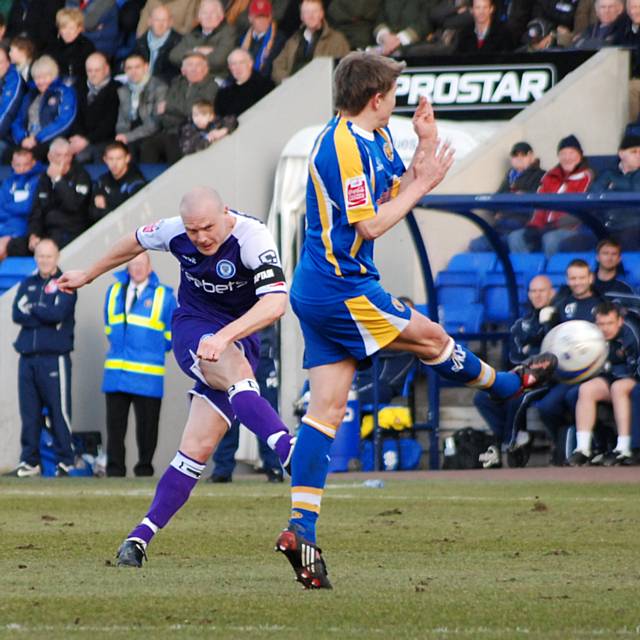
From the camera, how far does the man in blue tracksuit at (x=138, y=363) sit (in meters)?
16.2

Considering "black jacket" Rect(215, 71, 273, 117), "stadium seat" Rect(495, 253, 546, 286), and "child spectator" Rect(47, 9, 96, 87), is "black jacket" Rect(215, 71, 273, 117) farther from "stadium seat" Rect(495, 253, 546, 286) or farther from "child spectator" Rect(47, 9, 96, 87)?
"stadium seat" Rect(495, 253, 546, 286)

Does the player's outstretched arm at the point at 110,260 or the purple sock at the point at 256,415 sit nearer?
the purple sock at the point at 256,415

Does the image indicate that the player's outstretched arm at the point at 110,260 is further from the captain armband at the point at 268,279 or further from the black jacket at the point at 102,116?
the black jacket at the point at 102,116

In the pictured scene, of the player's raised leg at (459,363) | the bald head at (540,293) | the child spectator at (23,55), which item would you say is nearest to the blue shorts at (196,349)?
the player's raised leg at (459,363)

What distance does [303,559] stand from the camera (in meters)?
6.69

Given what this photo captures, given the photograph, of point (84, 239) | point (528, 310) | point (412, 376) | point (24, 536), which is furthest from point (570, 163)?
point (24, 536)

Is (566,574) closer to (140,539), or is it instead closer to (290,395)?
(140,539)

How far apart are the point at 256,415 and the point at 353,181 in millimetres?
1326

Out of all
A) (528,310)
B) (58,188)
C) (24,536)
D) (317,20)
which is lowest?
(24,536)

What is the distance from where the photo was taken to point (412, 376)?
16.9 m

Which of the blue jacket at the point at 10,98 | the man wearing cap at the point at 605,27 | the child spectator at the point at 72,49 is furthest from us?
the blue jacket at the point at 10,98

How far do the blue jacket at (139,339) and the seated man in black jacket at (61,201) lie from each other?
237cm

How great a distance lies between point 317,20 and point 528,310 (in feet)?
16.1

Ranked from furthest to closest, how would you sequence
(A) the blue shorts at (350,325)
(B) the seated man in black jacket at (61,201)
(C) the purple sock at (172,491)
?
1. (B) the seated man in black jacket at (61,201)
2. (C) the purple sock at (172,491)
3. (A) the blue shorts at (350,325)
